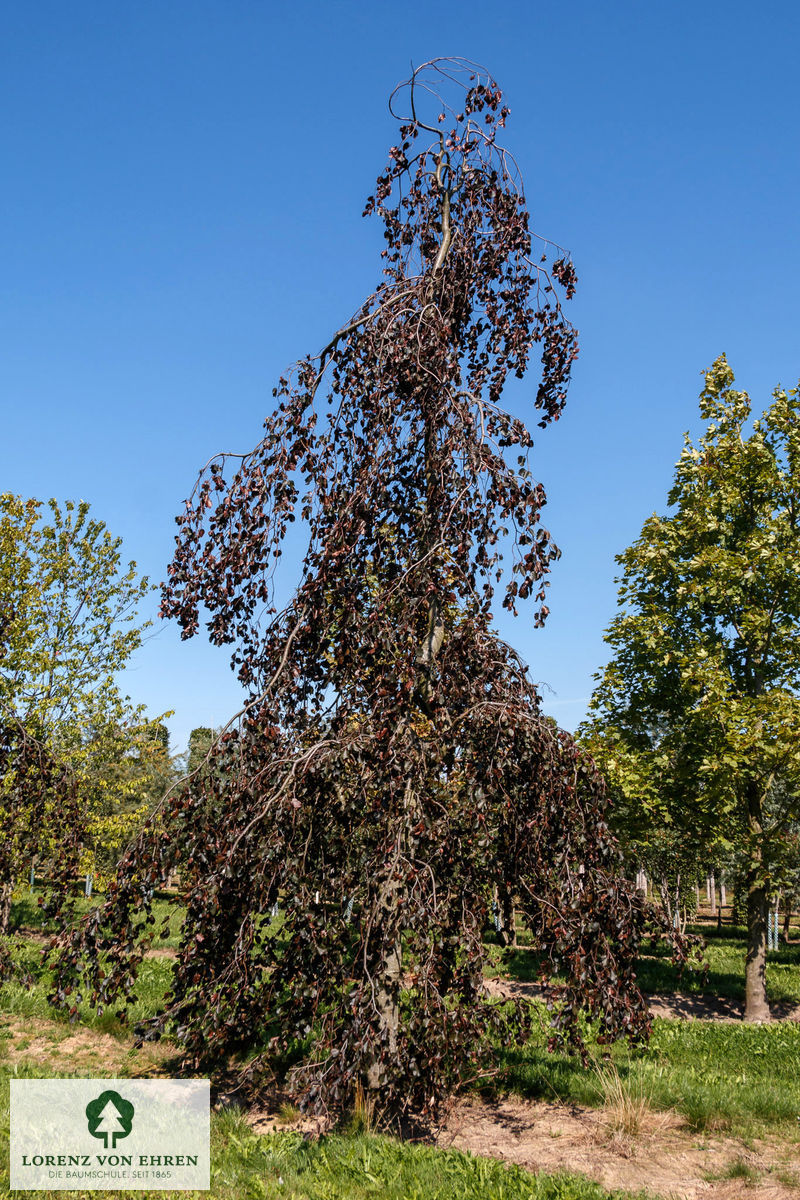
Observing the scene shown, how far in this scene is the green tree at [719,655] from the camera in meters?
11.7

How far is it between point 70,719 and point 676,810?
1067 centimetres

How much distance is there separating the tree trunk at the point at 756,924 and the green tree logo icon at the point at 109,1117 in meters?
9.55

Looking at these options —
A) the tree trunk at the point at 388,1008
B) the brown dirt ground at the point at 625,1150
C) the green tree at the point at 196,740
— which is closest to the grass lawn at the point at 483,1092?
the brown dirt ground at the point at 625,1150

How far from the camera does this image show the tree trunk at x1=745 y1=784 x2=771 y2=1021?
1169 centimetres

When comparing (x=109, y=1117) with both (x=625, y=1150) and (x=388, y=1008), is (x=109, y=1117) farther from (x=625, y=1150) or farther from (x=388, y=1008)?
(x=625, y=1150)

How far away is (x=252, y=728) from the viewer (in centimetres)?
500

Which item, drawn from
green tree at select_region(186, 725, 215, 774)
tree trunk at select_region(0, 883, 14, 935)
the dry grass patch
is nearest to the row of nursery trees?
the dry grass patch

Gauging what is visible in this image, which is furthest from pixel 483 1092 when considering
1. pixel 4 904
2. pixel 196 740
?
pixel 196 740

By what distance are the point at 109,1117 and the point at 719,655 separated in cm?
1052

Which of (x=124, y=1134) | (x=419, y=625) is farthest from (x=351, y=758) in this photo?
(x=124, y=1134)

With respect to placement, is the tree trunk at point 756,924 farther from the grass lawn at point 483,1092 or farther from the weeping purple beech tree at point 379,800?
the weeping purple beech tree at point 379,800

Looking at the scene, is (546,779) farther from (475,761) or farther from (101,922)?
(101,922)

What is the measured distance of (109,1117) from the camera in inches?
203

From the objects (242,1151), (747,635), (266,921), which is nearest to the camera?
(266,921)
